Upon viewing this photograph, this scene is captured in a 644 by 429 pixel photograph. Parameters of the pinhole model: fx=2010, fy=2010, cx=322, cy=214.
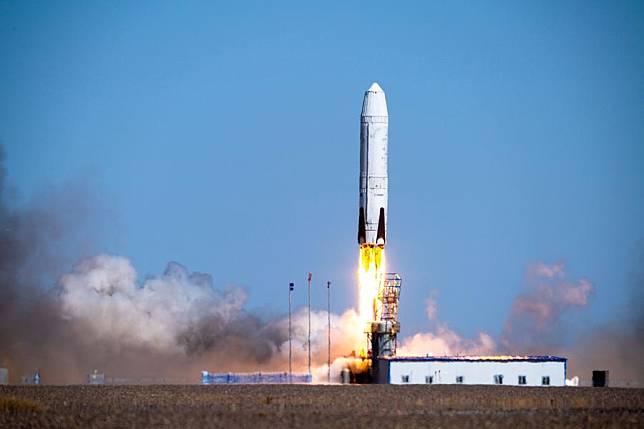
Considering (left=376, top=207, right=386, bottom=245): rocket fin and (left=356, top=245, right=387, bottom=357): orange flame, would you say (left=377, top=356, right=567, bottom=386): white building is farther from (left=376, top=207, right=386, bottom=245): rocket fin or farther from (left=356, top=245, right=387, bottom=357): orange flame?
(left=376, top=207, right=386, bottom=245): rocket fin

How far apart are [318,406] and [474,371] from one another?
23044 millimetres

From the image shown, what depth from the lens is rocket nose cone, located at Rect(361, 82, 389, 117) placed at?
12400cm

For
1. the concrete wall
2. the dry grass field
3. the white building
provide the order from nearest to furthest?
the dry grass field < the white building < the concrete wall

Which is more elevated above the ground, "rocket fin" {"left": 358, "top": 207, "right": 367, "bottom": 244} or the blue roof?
"rocket fin" {"left": 358, "top": 207, "right": 367, "bottom": 244}

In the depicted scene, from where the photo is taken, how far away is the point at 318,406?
4077 inches

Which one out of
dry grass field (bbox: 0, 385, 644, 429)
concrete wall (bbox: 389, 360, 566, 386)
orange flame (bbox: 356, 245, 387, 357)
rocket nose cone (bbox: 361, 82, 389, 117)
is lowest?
dry grass field (bbox: 0, 385, 644, 429)

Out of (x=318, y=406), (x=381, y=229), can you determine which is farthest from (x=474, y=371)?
(x=318, y=406)

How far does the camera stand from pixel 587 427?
9012 cm

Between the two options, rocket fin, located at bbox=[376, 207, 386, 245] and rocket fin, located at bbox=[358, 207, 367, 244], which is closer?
rocket fin, located at bbox=[376, 207, 386, 245]

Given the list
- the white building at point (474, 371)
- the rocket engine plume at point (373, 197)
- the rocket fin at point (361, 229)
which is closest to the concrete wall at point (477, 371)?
the white building at point (474, 371)

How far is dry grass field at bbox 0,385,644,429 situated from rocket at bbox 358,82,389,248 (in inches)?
382

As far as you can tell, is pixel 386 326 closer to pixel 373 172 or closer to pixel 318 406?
pixel 373 172

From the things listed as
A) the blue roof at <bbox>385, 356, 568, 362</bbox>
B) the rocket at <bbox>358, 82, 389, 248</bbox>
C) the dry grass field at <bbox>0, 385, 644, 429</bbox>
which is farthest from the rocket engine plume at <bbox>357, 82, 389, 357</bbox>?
the dry grass field at <bbox>0, 385, 644, 429</bbox>

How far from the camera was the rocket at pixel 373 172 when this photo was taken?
124 metres
